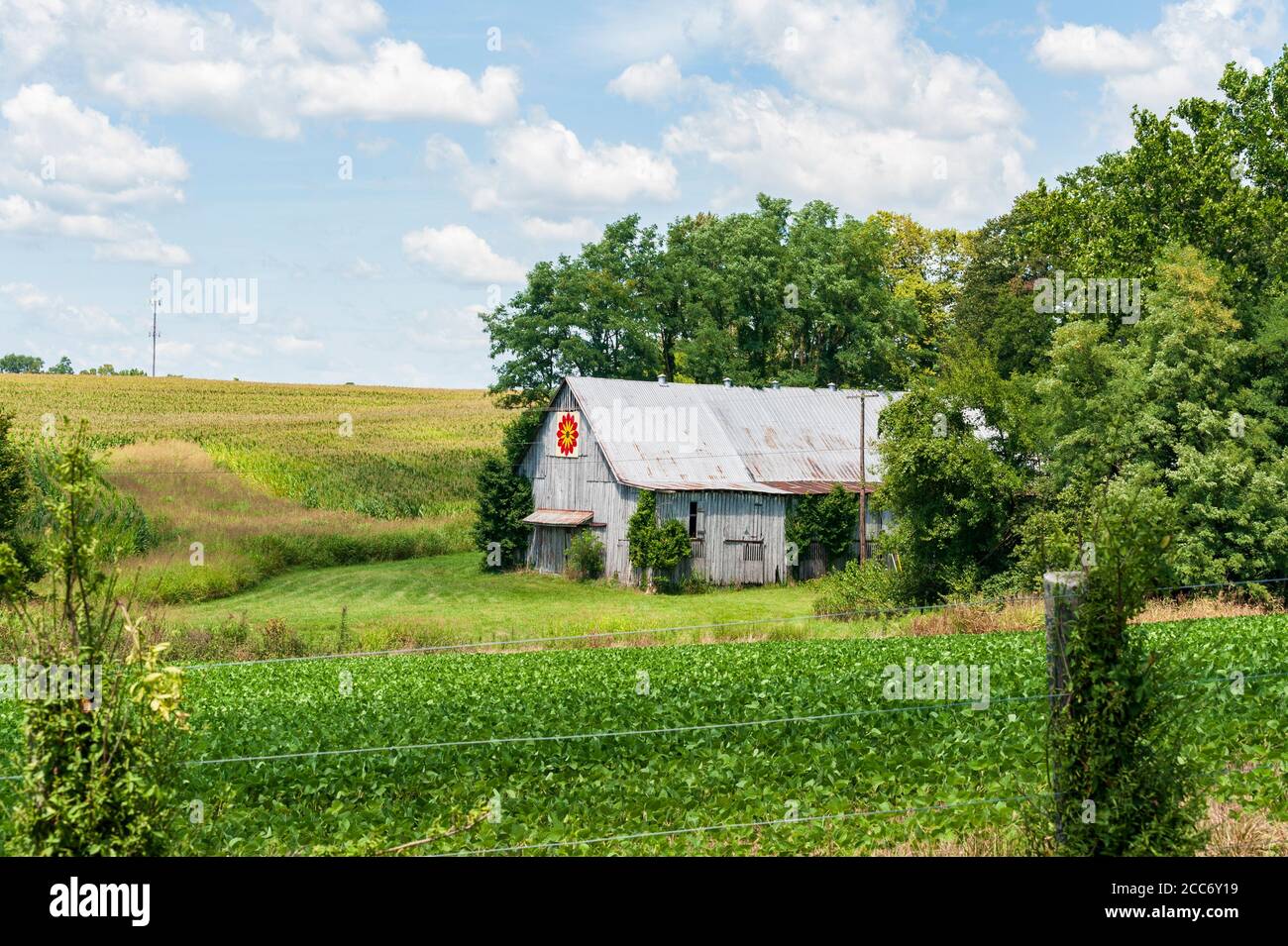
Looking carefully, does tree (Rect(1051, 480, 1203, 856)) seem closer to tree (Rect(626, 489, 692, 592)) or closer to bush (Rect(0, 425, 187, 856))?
bush (Rect(0, 425, 187, 856))

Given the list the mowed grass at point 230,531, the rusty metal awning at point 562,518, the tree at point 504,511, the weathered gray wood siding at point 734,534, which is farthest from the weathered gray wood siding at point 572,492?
the mowed grass at point 230,531

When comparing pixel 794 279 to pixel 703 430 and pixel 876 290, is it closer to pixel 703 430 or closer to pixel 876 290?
pixel 876 290

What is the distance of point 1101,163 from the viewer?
51906 millimetres

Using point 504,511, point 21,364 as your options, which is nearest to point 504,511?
point 504,511

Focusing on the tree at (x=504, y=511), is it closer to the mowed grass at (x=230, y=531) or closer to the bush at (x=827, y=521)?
the mowed grass at (x=230, y=531)

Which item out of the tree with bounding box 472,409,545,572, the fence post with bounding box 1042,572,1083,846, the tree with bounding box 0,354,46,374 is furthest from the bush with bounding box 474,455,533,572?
the tree with bounding box 0,354,46,374

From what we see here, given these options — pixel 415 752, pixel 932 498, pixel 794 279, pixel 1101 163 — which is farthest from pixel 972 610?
pixel 794 279

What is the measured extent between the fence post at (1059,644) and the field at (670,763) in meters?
0.23

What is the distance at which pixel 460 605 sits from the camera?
43250 millimetres

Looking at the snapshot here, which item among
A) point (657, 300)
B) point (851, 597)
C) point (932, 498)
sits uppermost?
point (657, 300)

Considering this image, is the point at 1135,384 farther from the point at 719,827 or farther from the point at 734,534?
the point at 719,827

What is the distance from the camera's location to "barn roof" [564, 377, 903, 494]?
50000 millimetres

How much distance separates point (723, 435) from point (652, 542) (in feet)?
26.5
